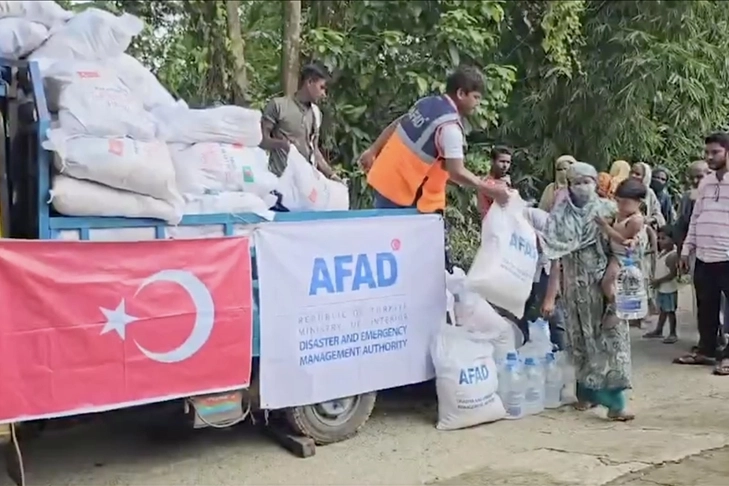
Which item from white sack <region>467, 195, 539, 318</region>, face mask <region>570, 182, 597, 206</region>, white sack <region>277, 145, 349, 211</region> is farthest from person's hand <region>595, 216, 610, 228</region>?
white sack <region>277, 145, 349, 211</region>

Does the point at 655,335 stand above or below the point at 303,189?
below

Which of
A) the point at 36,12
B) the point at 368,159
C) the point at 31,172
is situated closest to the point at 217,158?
the point at 31,172

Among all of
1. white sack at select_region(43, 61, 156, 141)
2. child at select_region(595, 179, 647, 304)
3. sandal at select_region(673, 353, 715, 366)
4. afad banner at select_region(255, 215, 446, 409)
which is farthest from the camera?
sandal at select_region(673, 353, 715, 366)

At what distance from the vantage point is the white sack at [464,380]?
5.89 m

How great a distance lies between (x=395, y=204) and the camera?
616cm

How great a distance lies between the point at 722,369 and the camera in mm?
7641

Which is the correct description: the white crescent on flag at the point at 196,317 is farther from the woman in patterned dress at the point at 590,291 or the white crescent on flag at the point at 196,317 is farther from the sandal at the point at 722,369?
the sandal at the point at 722,369

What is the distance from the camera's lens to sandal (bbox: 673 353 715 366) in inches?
316

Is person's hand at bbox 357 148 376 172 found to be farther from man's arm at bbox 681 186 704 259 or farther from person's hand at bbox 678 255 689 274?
person's hand at bbox 678 255 689 274

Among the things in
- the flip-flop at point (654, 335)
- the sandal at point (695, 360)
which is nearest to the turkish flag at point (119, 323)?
the sandal at point (695, 360)

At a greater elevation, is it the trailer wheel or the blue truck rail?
the blue truck rail

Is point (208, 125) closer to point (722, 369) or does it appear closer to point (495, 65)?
point (722, 369)

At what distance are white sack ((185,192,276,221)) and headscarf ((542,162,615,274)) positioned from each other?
6.39 feet

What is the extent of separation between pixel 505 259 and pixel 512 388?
0.89m
